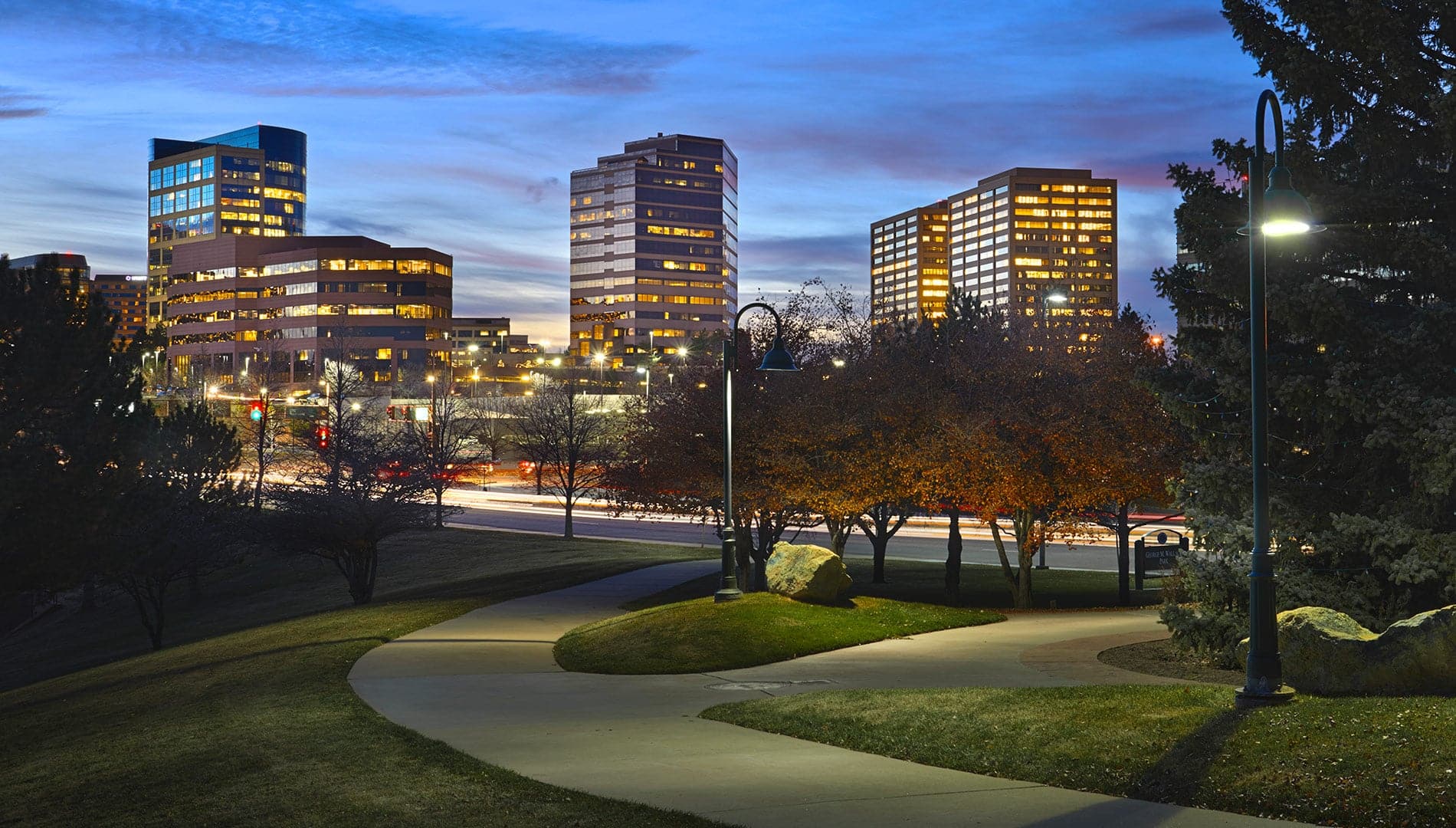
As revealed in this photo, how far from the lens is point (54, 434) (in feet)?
89.8

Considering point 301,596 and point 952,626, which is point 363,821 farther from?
point 301,596

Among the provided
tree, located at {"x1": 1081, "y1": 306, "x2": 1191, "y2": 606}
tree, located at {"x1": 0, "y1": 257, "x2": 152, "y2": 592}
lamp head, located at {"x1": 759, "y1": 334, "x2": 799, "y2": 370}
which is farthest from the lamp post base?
tree, located at {"x1": 0, "y1": 257, "x2": 152, "y2": 592}

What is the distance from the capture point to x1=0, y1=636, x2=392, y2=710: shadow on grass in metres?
19.5

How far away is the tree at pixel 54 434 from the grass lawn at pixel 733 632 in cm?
1254

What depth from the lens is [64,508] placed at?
26.4 metres

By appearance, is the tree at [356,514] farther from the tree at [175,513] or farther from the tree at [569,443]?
the tree at [569,443]

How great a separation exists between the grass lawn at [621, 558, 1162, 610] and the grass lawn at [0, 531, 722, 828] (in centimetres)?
583

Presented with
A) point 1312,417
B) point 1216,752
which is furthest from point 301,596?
point 1216,752

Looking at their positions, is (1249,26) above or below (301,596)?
above

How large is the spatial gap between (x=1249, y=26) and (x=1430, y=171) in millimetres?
3375

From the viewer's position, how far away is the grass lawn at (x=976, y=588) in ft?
94.5

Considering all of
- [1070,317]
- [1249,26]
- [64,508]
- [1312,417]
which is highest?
[1249,26]

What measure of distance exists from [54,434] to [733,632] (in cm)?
1743

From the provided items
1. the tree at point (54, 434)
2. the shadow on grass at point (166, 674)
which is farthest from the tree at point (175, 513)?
the shadow on grass at point (166, 674)
